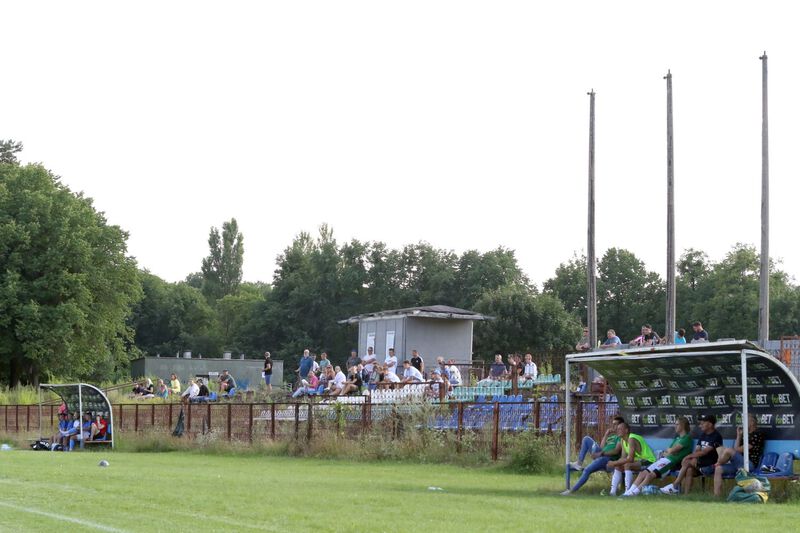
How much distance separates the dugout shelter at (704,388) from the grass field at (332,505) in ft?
5.16

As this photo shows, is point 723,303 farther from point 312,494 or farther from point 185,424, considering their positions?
point 312,494

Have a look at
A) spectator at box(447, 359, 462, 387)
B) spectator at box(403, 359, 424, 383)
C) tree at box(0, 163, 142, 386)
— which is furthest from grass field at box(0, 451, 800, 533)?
tree at box(0, 163, 142, 386)

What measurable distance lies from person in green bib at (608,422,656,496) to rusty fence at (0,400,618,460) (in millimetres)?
4220

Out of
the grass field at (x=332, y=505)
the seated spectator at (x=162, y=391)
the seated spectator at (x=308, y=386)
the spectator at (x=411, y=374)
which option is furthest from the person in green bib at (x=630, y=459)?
the seated spectator at (x=162, y=391)

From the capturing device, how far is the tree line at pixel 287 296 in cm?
7144

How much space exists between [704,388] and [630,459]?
5.69ft

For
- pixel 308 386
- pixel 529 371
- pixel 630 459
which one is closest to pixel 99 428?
pixel 308 386

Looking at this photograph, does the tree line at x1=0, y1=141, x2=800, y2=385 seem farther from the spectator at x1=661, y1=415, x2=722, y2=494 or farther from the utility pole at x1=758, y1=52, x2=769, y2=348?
the spectator at x1=661, y1=415, x2=722, y2=494

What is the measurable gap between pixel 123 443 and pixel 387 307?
230 ft

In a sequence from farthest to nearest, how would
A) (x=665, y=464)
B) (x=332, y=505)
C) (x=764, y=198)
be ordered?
(x=764, y=198) < (x=665, y=464) < (x=332, y=505)

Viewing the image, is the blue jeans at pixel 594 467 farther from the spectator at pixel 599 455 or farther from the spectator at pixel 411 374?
the spectator at pixel 411 374

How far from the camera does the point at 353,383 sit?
36000 mm

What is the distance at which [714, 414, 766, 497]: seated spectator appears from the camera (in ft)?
55.8

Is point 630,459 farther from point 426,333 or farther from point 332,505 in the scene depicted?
point 426,333
